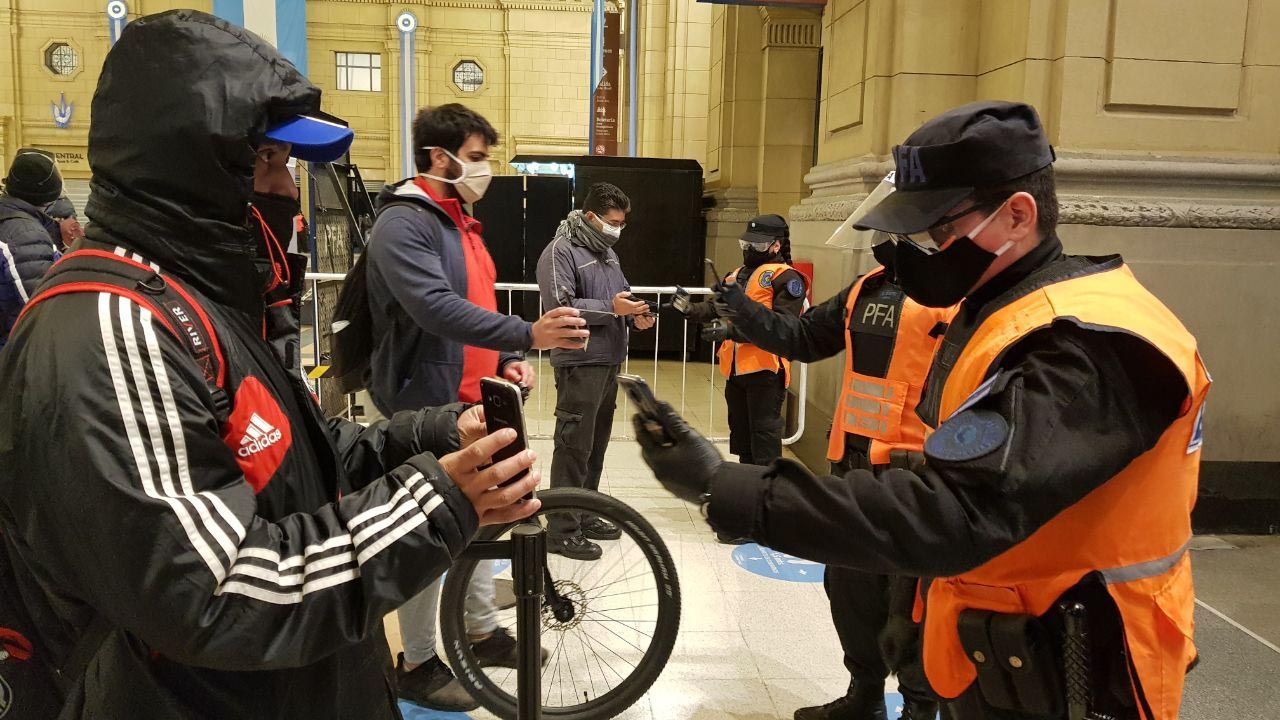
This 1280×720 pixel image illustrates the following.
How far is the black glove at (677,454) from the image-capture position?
5.18 ft

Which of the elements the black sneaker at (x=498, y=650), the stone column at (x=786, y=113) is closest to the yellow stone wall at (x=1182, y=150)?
the black sneaker at (x=498, y=650)

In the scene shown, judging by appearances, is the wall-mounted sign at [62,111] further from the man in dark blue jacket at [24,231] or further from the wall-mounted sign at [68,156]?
the man in dark blue jacket at [24,231]

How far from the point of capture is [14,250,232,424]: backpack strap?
3.62ft

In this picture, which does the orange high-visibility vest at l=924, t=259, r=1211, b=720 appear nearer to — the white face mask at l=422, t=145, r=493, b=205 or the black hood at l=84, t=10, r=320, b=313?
the black hood at l=84, t=10, r=320, b=313

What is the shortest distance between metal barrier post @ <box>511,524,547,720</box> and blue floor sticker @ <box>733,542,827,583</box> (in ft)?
8.68

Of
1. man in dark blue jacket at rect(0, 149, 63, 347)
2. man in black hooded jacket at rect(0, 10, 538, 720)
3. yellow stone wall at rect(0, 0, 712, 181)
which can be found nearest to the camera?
man in black hooded jacket at rect(0, 10, 538, 720)

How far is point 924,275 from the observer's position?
6.07ft

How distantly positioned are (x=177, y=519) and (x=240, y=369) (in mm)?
Result: 293

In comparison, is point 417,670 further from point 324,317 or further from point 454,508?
point 324,317

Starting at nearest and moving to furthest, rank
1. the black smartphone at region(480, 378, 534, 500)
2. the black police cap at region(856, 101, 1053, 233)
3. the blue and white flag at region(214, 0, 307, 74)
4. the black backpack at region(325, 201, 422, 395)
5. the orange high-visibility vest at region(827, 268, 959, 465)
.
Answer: the black smartphone at region(480, 378, 534, 500), the black police cap at region(856, 101, 1053, 233), the orange high-visibility vest at region(827, 268, 959, 465), the black backpack at region(325, 201, 422, 395), the blue and white flag at region(214, 0, 307, 74)

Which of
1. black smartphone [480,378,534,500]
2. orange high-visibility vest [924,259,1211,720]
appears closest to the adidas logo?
black smartphone [480,378,534,500]

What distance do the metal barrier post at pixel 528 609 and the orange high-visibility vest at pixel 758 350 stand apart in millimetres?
3688

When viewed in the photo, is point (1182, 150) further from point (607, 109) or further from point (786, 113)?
point (607, 109)

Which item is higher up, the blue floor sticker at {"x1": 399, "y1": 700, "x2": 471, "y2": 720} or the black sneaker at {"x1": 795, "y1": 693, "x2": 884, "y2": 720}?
the black sneaker at {"x1": 795, "y1": 693, "x2": 884, "y2": 720}
